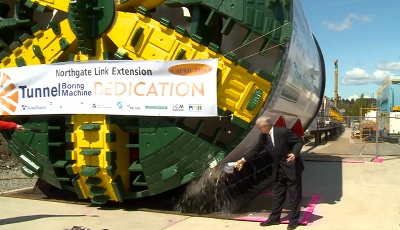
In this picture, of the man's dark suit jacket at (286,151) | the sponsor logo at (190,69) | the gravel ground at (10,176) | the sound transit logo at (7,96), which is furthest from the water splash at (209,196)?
the gravel ground at (10,176)

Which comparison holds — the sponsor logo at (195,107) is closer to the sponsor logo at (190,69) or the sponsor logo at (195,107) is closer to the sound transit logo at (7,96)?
Answer: the sponsor logo at (190,69)

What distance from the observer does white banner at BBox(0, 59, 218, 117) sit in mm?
5848

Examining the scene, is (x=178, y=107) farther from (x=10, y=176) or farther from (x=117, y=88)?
(x=10, y=176)

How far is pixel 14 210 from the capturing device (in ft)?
22.2

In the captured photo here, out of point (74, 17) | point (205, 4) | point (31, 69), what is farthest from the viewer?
point (31, 69)

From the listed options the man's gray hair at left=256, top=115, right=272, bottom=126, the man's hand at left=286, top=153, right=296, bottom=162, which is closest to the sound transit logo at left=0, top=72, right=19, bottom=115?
the man's gray hair at left=256, top=115, right=272, bottom=126

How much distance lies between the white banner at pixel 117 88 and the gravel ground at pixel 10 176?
2.63 meters

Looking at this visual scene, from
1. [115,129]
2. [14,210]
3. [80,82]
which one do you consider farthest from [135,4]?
[14,210]

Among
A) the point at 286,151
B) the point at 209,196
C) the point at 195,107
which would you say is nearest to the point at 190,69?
the point at 195,107

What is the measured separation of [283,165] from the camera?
5.75m

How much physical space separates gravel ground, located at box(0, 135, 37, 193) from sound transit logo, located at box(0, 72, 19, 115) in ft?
7.06

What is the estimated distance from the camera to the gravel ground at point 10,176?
29.7 ft

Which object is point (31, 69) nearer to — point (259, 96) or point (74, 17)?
point (74, 17)

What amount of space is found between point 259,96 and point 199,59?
913mm
